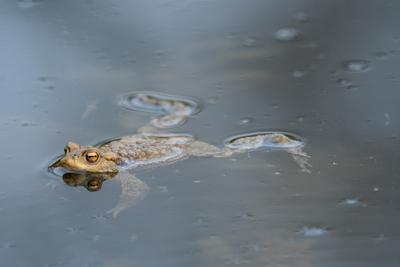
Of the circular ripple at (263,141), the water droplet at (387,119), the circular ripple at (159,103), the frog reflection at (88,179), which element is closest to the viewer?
the frog reflection at (88,179)

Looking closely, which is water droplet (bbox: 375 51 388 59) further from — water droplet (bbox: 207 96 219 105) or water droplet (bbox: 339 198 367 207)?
water droplet (bbox: 339 198 367 207)

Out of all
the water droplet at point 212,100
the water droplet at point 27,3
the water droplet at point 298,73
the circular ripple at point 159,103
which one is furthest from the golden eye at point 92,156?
the water droplet at point 27,3

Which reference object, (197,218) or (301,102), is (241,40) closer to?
(301,102)

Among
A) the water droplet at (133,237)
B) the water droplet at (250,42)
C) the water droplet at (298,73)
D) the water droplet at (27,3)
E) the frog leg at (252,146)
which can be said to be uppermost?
the water droplet at (27,3)

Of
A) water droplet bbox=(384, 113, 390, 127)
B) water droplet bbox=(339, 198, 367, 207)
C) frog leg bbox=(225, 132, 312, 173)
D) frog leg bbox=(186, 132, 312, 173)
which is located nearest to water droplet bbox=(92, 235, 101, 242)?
frog leg bbox=(186, 132, 312, 173)

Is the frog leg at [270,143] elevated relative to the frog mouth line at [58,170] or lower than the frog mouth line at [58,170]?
elevated

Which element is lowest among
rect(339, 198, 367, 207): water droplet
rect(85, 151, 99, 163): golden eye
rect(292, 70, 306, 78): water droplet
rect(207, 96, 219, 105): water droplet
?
rect(339, 198, 367, 207): water droplet

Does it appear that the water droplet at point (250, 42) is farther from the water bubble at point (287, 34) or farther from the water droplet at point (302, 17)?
the water droplet at point (302, 17)
